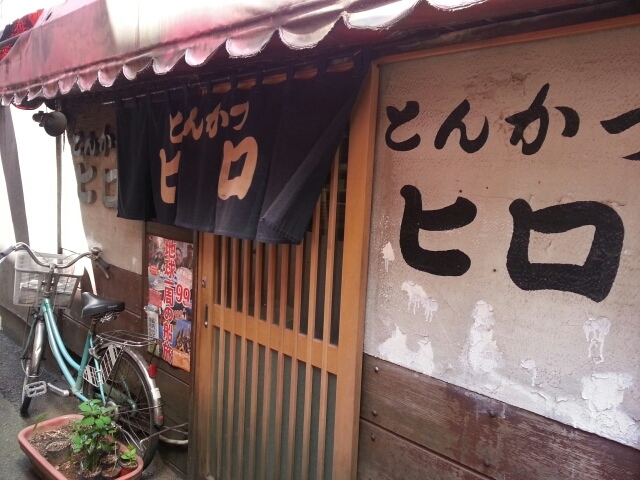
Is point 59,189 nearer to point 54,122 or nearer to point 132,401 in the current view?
point 54,122

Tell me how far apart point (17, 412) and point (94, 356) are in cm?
164

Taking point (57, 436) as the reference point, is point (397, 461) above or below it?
above

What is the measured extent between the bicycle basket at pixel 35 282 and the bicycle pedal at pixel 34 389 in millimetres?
912

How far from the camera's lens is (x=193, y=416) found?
4.63 m

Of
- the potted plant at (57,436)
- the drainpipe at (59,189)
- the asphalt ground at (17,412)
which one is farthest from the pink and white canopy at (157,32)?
the asphalt ground at (17,412)

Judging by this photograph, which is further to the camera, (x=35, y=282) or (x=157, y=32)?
→ (x=35, y=282)

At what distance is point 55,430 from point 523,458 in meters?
4.36

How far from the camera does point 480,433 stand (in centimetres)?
264

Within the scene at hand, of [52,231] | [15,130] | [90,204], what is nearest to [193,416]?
[90,204]

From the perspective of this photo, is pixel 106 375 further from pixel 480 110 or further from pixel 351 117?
pixel 480 110

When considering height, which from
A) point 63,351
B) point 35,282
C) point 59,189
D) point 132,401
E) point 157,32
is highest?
point 157,32

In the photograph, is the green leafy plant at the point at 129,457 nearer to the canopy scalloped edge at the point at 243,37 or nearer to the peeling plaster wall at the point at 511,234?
the peeling plaster wall at the point at 511,234

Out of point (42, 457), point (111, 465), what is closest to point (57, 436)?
point (42, 457)

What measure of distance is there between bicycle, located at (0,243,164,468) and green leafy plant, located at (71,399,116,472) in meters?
0.42
